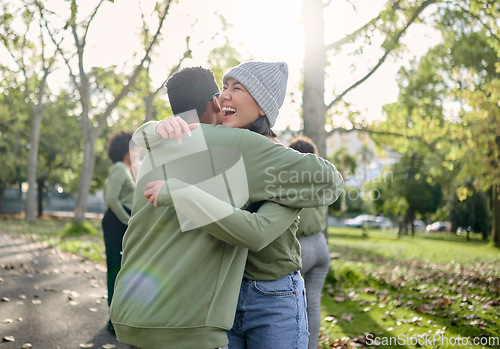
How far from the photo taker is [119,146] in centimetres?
522

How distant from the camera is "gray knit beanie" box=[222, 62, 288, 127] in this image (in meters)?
2.01

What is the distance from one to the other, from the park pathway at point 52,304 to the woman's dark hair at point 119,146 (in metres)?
2.05

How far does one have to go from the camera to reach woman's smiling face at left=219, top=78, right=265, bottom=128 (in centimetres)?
202

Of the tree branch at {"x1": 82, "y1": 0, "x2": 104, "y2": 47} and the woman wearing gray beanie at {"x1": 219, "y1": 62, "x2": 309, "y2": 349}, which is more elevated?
the tree branch at {"x1": 82, "y1": 0, "x2": 104, "y2": 47}

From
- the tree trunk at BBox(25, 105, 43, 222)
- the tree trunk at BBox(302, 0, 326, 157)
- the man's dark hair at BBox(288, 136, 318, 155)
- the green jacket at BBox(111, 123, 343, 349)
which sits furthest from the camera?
the tree trunk at BBox(25, 105, 43, 222)

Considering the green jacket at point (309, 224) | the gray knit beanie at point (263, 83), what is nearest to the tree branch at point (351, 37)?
the green jacket at point (309, 224)

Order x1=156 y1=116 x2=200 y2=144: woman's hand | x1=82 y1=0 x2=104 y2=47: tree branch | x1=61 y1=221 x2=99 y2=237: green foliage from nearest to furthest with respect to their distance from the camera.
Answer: x1=156 y1=116 x2=200 y2=144: woman's hand, x1=82 y1=0 x2=104 y2=47: tree branch, x1=61 y1=221 x2=99 y2=237: green foliage

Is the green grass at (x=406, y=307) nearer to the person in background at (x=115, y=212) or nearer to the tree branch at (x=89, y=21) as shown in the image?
the person in background at (x=115, y=212)

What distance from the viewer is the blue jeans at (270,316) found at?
1941 millimetres

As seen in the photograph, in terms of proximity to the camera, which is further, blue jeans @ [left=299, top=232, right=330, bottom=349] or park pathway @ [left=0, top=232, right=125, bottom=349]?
park pathway @ [left=0, top=232, right=125, bottom=349]

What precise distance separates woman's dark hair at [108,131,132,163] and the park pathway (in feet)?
6.74

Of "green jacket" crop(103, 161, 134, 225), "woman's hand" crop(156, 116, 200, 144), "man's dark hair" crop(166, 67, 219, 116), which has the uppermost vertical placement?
"man's dark hair" crop(166, 67, 219, 116)

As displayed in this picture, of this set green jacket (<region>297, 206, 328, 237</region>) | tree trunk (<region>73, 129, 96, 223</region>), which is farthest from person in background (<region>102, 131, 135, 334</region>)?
tree trunk (<region>73, 129, 96, 223</region>)

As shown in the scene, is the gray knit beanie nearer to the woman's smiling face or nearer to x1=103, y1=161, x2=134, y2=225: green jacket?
the woman's smiling face
